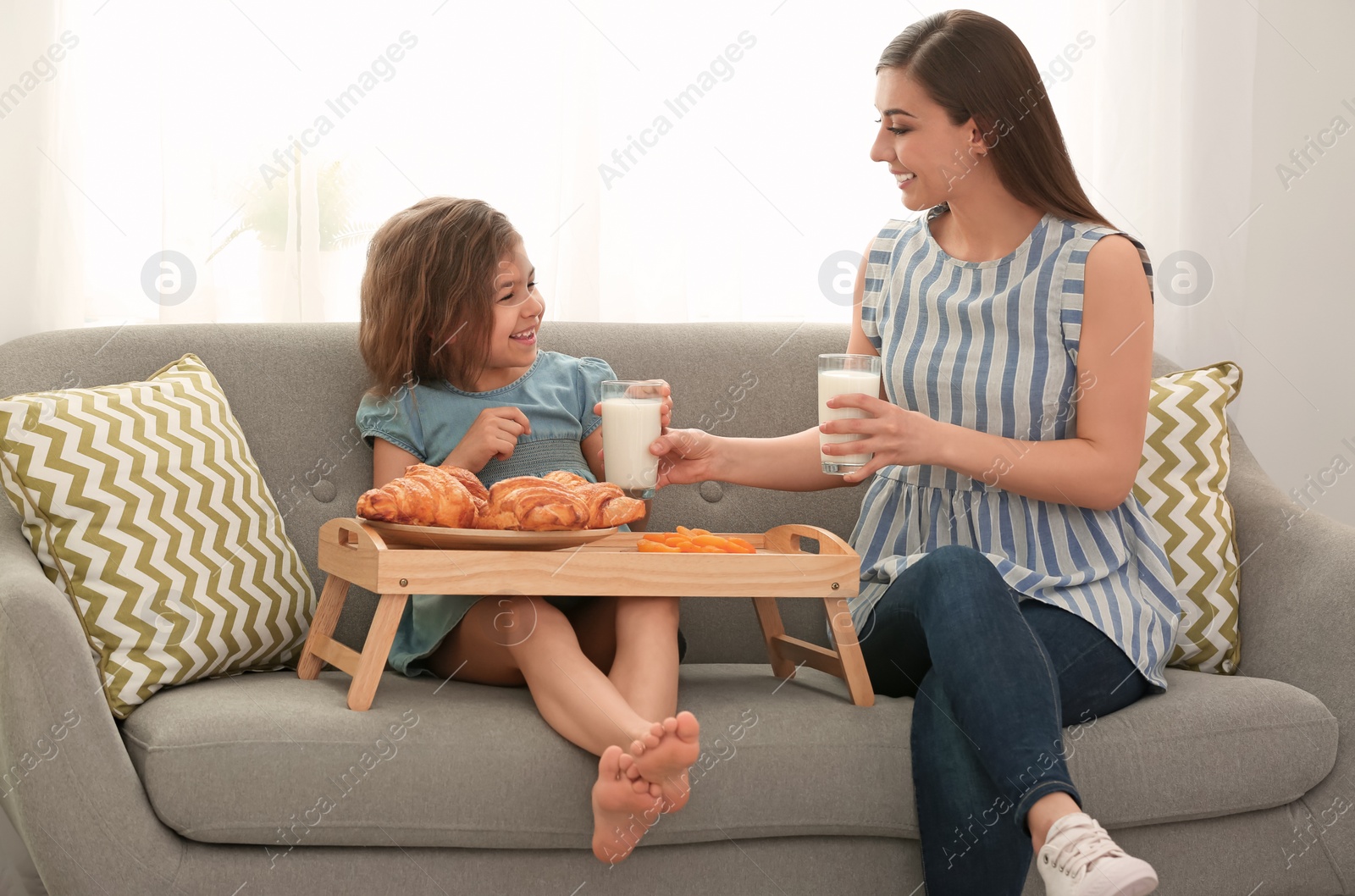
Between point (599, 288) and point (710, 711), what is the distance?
1.17 metres

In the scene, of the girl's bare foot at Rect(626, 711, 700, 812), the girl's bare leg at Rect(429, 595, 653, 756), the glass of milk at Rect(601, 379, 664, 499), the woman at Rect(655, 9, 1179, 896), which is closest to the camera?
the girl's bare foot at Rect(626, 711, 700, 812)

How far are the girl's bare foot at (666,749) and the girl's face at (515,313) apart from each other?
2.74 ft

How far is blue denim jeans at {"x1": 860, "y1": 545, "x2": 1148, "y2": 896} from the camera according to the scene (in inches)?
54.0

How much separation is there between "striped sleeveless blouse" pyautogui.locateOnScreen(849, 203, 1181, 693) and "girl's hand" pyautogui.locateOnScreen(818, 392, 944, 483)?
0.45ft

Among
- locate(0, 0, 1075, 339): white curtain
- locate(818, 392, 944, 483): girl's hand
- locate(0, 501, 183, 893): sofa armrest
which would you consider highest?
locate(0, 0, 1075, 339): white curtain

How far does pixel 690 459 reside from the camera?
1.86 m

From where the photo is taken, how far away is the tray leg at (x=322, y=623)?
1750mm

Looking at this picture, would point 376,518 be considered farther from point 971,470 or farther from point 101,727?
point 971,470

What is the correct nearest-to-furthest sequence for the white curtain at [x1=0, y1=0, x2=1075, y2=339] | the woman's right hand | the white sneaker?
the white sneaker
the woman's right hand
the white curtain at [x1=0, y1=0, x2=1075, y2=339]

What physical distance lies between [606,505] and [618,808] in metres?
0.45

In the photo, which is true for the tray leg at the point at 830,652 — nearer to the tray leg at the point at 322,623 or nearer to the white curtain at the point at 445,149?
the tray leg at the point at 322,623

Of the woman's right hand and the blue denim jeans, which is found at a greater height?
the woman's right hand

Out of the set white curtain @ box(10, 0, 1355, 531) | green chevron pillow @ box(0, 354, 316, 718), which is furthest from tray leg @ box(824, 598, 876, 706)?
white curtain @ box(10, 0, 1355, 531)

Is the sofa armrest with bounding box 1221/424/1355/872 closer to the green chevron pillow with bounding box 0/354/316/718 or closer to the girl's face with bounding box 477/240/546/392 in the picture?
the girl's face with bounding box 477/240/546/392
